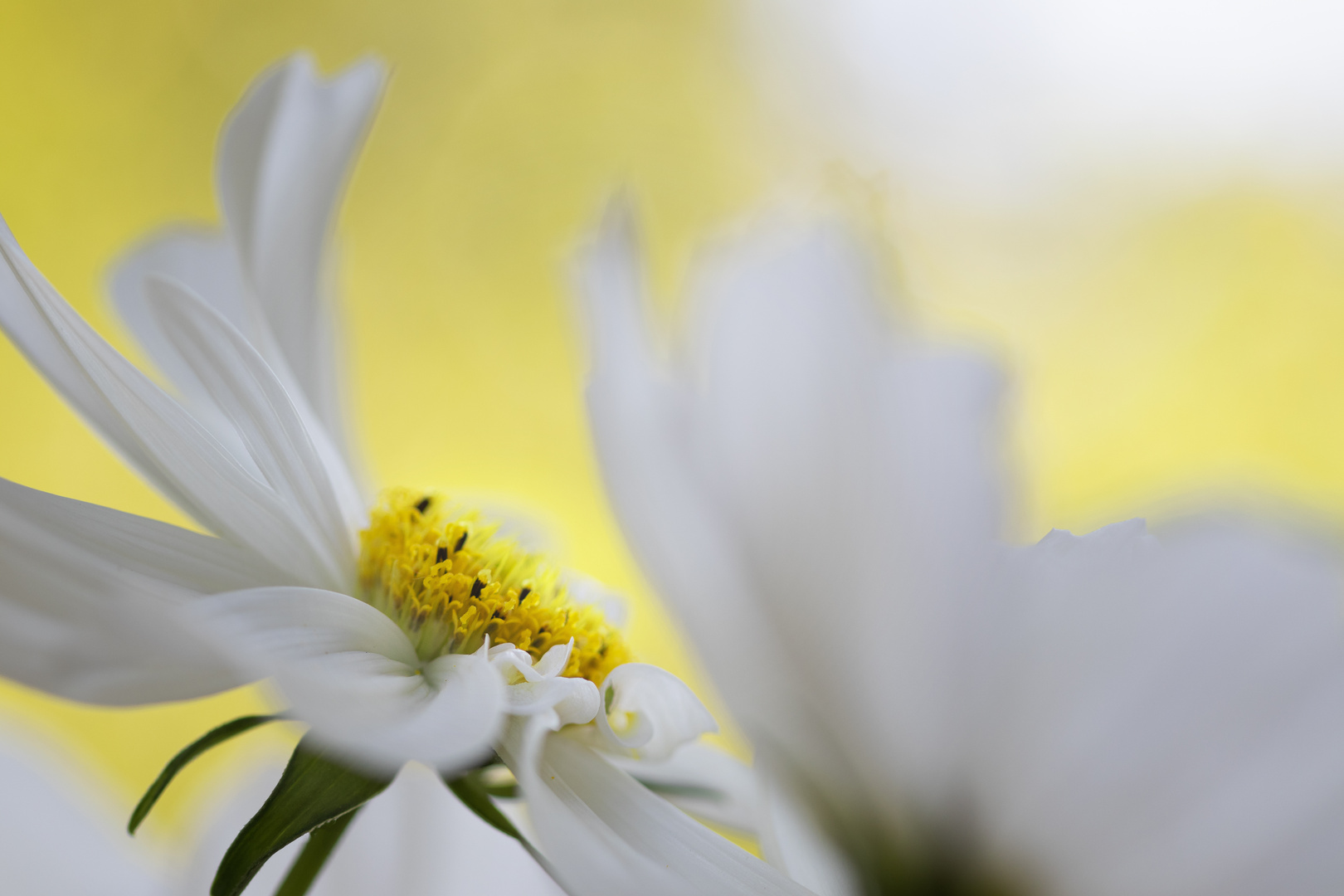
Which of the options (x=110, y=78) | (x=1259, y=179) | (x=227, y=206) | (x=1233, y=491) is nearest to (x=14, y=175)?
(x=110, y=78)

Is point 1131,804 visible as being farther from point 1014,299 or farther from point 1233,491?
point 1014,299

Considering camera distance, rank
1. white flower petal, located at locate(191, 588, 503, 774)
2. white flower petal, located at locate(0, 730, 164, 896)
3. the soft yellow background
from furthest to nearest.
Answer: the soft yellow background
white flower petal, located at locate(0, 730, 164, 896)
white flower petal, located at locate(191, 588, 503, 774)

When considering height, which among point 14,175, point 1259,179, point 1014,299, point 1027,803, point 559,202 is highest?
point 1259,179

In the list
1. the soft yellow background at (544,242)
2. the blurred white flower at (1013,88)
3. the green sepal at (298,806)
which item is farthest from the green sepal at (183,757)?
Result: the blurred white flower at (1013,88)

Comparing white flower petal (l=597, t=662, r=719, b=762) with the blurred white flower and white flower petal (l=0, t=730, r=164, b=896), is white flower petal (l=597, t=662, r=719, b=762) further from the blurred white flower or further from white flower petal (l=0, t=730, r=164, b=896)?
the blurred white flower

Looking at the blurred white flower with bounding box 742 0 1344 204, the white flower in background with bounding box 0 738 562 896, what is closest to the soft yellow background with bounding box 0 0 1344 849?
the blurred white flower with bounding box 742 0 1344 204

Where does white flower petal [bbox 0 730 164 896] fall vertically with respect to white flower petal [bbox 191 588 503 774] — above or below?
below

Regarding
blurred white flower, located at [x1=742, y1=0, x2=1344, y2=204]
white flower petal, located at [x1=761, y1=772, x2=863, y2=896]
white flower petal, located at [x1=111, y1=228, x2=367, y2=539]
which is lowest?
white flower petal, located at [x1=761, y1=772, x2=863, y2=896]
